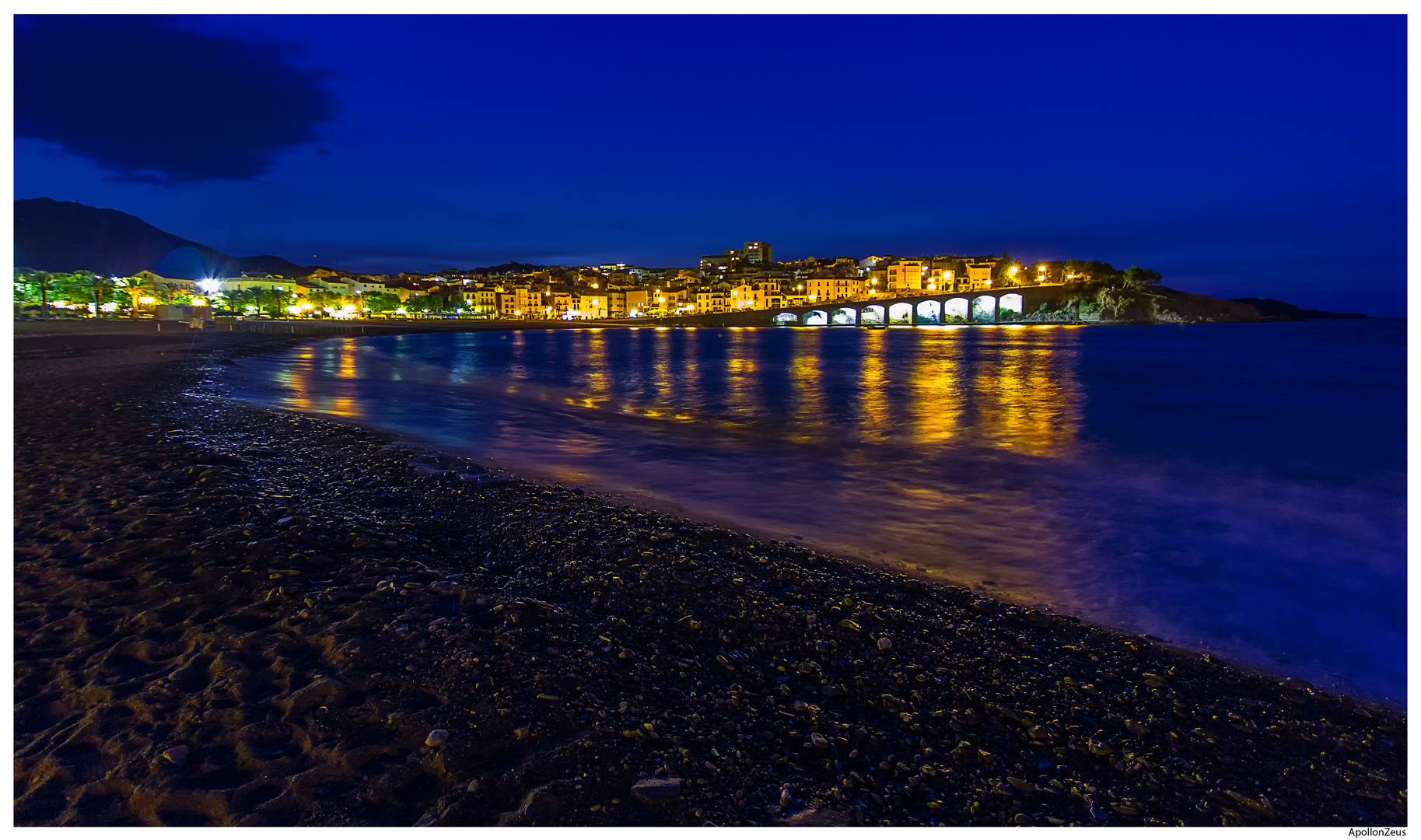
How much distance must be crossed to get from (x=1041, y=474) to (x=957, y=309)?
160 meters

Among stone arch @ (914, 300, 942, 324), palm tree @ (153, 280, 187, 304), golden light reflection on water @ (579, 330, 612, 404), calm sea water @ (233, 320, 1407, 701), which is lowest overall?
calm sea water @ (233, 320, 1407, 701)

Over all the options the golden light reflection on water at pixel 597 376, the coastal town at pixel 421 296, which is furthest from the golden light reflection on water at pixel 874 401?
the coastal town at pixel 421 296

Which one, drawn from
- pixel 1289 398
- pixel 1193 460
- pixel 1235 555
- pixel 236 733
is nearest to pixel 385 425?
pixel 236 733

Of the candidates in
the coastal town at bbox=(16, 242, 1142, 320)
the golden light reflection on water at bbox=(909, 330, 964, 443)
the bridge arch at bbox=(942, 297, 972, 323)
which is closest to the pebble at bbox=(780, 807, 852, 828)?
the golden light reflection on water at bbox=(909, 330, 964, 443)

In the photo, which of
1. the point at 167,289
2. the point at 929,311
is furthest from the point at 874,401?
the point at 167,289

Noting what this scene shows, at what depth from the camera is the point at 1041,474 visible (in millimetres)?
10844

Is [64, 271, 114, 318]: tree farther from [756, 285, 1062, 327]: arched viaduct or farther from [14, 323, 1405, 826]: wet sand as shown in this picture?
[756, 285, 1062, 327]: arched viaduct

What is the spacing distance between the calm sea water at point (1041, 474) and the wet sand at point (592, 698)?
1306mm

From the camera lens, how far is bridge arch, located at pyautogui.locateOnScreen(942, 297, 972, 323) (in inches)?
6041

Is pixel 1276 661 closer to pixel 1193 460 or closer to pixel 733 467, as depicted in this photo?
pixel 733 467

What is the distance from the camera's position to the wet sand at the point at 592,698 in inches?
104

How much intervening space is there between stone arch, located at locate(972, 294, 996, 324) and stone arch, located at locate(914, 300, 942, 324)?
829 cm

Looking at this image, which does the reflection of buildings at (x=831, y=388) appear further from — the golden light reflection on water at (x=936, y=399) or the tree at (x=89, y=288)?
the tree at (x=89, y=288)

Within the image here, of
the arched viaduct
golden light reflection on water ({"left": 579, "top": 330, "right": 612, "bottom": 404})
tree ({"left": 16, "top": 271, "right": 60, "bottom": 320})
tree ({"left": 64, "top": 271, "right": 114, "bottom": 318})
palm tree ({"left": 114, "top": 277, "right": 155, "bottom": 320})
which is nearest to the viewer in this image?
golden light reflection on water ({"left": 579, "top": 330, "right": 612, "bottom": 404})
